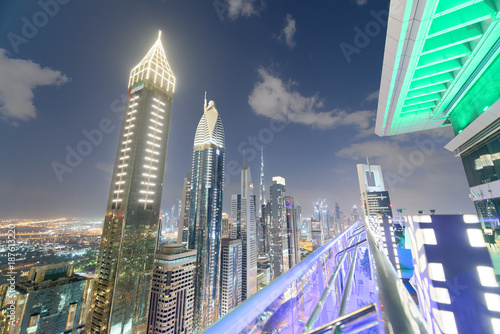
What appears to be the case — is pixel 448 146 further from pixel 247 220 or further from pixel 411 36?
pixel 247 220

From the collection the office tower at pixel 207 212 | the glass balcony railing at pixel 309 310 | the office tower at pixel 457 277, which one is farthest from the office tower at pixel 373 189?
the glass balcony railing at pixel 309 310

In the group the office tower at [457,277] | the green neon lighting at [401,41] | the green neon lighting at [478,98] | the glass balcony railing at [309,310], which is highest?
the green neon lighting at [401,41]

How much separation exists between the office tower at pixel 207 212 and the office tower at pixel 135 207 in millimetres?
30832

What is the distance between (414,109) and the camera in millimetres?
10125

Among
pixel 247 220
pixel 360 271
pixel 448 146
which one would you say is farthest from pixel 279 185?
pixel 360 271

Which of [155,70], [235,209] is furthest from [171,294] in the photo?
[235,209]

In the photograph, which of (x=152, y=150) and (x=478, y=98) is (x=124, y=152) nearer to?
(x=152, y=150)

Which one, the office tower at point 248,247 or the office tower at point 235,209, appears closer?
the office tower at point 248,247

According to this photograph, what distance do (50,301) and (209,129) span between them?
67.7 meters

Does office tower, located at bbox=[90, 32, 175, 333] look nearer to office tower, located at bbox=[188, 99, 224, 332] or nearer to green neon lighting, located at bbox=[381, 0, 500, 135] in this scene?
green neon lighting, located at bbox=[381, 0, 500, 135]

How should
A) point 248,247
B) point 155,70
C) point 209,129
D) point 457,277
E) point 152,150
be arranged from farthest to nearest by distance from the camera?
point 209,129 < point 248,247 < point 155,70 < point 152,150 < point 457,277

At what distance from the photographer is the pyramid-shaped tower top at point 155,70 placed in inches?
1315

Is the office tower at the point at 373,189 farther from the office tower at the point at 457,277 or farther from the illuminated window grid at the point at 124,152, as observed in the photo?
the illuminated window grid at the point at 124,152

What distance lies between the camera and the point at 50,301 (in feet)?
63.3
